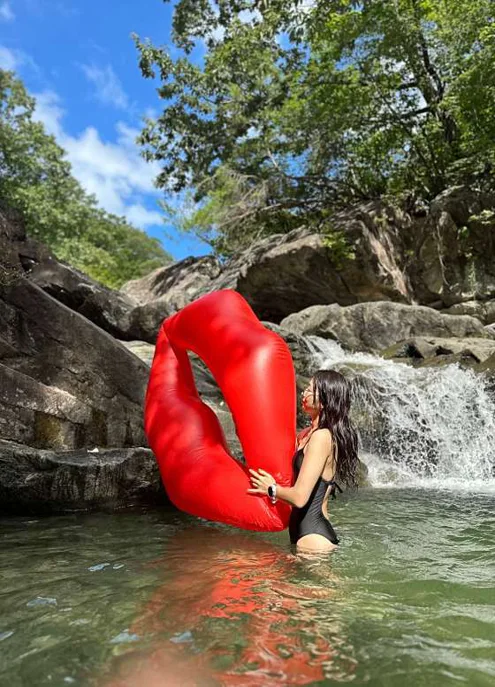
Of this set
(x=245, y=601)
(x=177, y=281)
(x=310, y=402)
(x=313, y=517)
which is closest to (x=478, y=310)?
(x=177, y=281)

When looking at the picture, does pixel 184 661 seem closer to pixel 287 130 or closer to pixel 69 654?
pixel 69 654

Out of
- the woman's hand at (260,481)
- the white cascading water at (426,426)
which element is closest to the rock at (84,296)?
the white cascading water at (426,426)

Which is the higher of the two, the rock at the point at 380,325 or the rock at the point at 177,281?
the rock at the point at 177,281

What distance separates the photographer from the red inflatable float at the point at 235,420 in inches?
147

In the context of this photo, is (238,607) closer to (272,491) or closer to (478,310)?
(272,491)

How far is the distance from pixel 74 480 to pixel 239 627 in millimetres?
3178

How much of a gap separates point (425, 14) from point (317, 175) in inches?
222

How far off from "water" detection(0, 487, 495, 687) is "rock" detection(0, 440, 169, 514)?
0.29 m

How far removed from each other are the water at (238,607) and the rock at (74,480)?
0.29 meters

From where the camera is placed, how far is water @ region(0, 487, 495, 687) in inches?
82.3

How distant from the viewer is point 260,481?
3666 mm

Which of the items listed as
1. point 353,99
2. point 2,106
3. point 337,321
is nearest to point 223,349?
point 337,321

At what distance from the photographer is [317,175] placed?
64.0 feet

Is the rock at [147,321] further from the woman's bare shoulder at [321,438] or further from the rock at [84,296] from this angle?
the woman's bare shoulder at [321,438]
